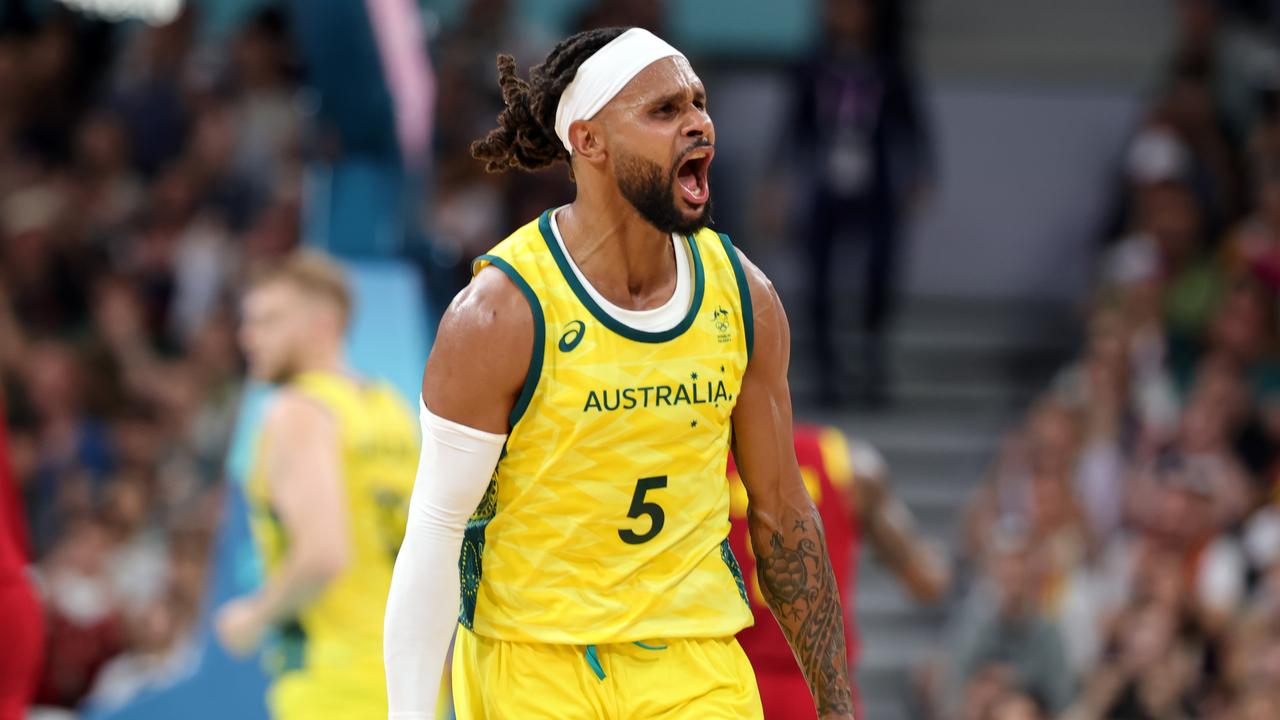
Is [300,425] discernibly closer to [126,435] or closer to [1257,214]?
[126,435]

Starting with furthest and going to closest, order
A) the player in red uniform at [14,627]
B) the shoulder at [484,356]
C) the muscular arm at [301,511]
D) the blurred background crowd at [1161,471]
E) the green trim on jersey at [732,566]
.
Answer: the blurred background crowd at [1161,471]
the muscular arm at [301,511]
the player in red uniform at [14,627]
the green trim on jersey at [732,566]
the shoulder at [484,356]

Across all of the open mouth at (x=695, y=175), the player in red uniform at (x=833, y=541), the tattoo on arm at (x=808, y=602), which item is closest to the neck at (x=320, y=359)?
the player in red uniform at (x=833, y=541)

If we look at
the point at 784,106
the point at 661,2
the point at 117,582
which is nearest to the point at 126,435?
the point at 117,582

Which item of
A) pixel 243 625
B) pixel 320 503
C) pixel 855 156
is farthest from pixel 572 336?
pixel 855 156

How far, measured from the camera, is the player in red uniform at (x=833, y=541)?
4609mm

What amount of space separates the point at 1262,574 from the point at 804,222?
12.3ft

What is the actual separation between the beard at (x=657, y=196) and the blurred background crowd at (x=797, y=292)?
4239 millimetres

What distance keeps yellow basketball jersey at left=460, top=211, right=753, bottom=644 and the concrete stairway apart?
6369 millimetres

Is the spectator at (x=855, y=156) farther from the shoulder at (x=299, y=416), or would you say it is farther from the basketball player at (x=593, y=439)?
the basketball player at (x=593, y=439)

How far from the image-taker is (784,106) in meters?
11.6

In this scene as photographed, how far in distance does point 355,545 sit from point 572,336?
2.16m

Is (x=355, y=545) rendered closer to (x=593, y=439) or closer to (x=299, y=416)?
(x=299, y=416)

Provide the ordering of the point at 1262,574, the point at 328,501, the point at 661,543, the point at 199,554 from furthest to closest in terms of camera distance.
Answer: the point at 199,554
the point at 1262,574
the point at 328,501
the point at 661,543

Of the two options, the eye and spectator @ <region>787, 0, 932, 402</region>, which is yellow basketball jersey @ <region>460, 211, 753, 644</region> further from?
spectator @ <region>787, 0, 932, 402</region>
